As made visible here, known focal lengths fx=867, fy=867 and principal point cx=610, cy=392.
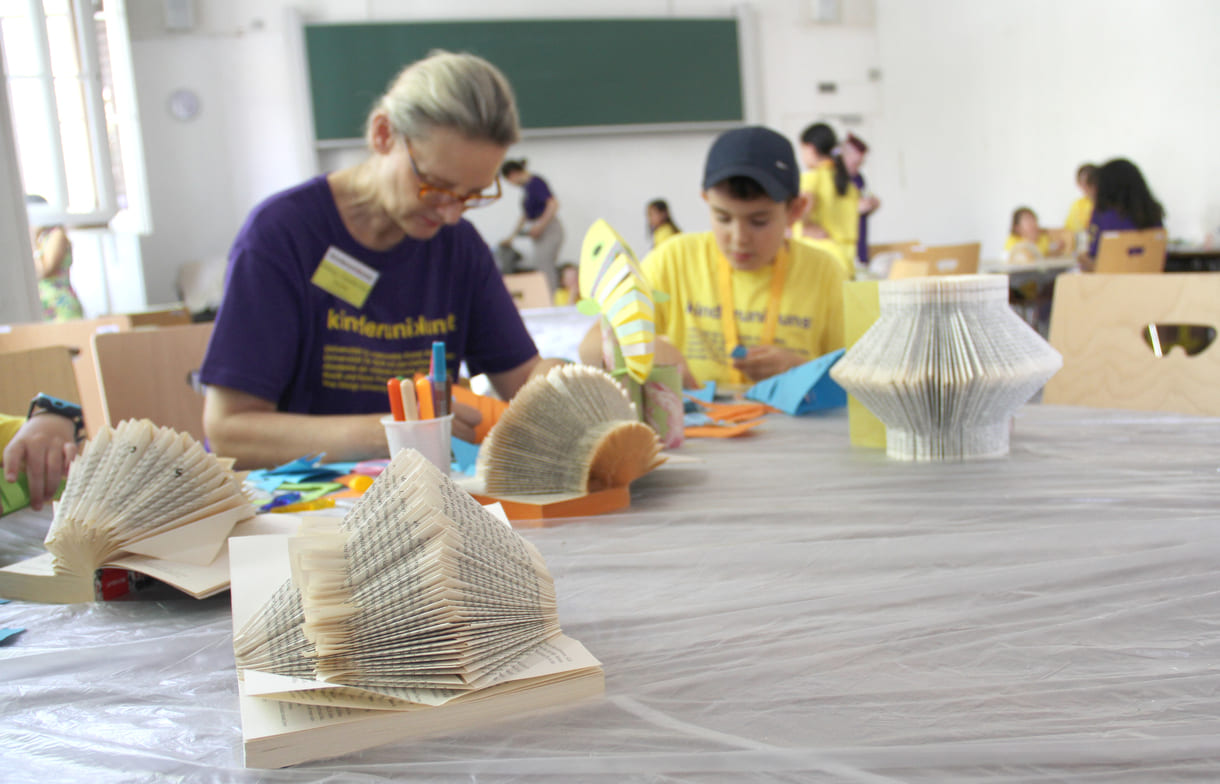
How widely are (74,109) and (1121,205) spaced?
18.4 feet

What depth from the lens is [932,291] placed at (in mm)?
947

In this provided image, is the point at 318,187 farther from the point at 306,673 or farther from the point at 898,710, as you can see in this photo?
the point at 898,710

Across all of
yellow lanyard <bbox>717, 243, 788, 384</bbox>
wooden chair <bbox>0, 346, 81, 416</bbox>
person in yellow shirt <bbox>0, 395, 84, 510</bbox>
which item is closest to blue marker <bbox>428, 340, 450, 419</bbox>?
person in yellow shirt <bbox>0, 395, 84, 510</bbox>

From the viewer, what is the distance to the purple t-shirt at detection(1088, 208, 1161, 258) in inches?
194

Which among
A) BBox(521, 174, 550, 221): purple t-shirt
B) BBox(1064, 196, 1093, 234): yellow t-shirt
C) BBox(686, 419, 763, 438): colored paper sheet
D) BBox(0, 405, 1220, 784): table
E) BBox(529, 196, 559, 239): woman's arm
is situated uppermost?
BBox(521, 174, 550, 221): purple t-shirt

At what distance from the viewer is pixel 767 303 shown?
2041 mm

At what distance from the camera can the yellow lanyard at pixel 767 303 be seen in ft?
6.57

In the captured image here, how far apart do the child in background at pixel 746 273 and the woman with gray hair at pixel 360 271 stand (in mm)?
579

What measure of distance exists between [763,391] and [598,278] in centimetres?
48

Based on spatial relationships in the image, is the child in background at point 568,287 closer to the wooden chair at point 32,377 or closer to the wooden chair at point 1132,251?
the wooden chair at point 1132,251

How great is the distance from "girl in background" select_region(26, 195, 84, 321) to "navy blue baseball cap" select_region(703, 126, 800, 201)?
12.3 ft

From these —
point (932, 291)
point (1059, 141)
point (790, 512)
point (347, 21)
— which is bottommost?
point (790, 512)

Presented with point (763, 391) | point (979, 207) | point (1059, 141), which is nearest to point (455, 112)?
point (763, 391)

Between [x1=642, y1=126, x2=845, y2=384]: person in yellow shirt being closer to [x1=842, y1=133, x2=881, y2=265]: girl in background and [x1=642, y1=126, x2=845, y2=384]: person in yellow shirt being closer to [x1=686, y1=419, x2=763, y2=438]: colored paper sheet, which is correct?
[x1=686, y1=419, x2=763, y2=438]: colored paper sheet
